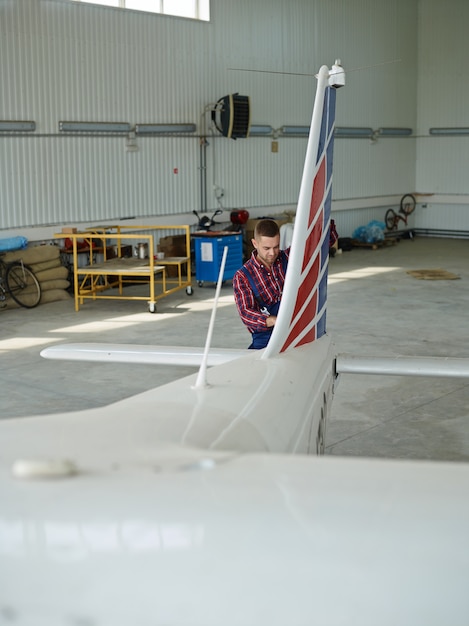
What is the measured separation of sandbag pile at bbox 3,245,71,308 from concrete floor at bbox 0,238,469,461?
0.27 meters

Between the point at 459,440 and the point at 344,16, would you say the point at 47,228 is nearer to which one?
the point at 459,440

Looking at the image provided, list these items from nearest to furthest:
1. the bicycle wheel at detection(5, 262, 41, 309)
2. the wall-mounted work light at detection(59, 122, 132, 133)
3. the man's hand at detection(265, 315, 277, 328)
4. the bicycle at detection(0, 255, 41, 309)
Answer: the man's hand at detection(265, 315, 277, 328), the bicycle at detection(0, 255, 41, 309), the bicycle wheel at detection(5, 262, 41, 309), the wall-mounted work light at detection(59, 122, 132, 133)

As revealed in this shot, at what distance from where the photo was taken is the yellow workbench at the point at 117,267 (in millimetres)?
11086

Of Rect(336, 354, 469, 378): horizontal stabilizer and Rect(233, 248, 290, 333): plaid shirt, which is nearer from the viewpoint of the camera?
Rect(336, 354, 469, 378): horizontal stabilizer

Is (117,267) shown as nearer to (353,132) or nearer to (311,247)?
(311,247)

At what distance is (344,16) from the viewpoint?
18.9m

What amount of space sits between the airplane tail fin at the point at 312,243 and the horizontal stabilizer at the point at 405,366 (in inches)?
8.4

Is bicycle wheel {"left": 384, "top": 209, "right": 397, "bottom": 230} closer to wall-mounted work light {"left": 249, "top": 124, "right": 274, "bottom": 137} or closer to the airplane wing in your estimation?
wall-mounted work light {"left": 249, "top": 124, "right": 274, "bottom": 137}

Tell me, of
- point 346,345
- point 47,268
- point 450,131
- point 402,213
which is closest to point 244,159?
point 47,268

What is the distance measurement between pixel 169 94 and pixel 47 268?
14.3ft

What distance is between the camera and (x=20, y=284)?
11.7 metres

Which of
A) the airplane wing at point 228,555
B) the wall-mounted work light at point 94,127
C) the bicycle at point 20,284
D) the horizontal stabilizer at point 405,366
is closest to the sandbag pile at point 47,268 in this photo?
the bicycle at point 20,284

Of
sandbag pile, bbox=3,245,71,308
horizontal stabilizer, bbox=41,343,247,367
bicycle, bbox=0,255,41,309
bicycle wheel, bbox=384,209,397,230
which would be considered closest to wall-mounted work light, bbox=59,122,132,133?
sandbag pile, bbox=3,245,71,308

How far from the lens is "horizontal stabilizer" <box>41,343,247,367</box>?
3760 mm
